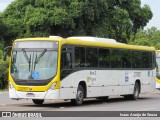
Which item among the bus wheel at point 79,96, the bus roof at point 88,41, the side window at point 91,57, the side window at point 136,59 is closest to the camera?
the bus roof at point 88,41

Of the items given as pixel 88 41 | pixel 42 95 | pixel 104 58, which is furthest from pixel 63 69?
pixel 104 58

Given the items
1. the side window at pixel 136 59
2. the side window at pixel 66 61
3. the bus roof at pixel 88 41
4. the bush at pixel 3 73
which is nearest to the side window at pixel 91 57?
the bus roof at pixel 88 41

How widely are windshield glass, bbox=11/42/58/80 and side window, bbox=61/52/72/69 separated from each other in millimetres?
350

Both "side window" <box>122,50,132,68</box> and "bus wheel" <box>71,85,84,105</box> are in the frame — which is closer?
"bus wheel" <box>71,85,84,105</box>

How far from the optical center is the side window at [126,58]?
26861mm

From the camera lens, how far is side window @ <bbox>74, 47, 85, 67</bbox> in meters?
22.0

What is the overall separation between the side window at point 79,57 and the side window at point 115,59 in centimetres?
308

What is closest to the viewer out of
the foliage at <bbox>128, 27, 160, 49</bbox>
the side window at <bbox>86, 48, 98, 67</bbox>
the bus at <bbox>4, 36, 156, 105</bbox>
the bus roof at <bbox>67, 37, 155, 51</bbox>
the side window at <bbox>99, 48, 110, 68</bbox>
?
the bus at <bbox>4, 36, 156, 105</bbox>

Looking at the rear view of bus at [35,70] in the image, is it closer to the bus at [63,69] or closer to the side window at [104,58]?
the bus at [63,69]

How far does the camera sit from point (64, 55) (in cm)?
2123

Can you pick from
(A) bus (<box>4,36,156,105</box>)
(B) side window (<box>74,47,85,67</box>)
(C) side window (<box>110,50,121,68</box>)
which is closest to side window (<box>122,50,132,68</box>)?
(C) side window (<box>110,50,121,68</box>)

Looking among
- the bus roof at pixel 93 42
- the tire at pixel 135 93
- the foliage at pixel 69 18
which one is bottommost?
the tire at pixel 135 93

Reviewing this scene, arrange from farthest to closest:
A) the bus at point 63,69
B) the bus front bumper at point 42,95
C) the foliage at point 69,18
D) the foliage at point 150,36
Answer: the foliage at point 150,36, the foliage at point 69,18, the bus at point 63,69, the bus front bumper at point 42,95

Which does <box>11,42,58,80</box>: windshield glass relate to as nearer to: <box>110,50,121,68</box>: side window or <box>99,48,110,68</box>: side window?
<box>99,48,110,68</box>: side window
